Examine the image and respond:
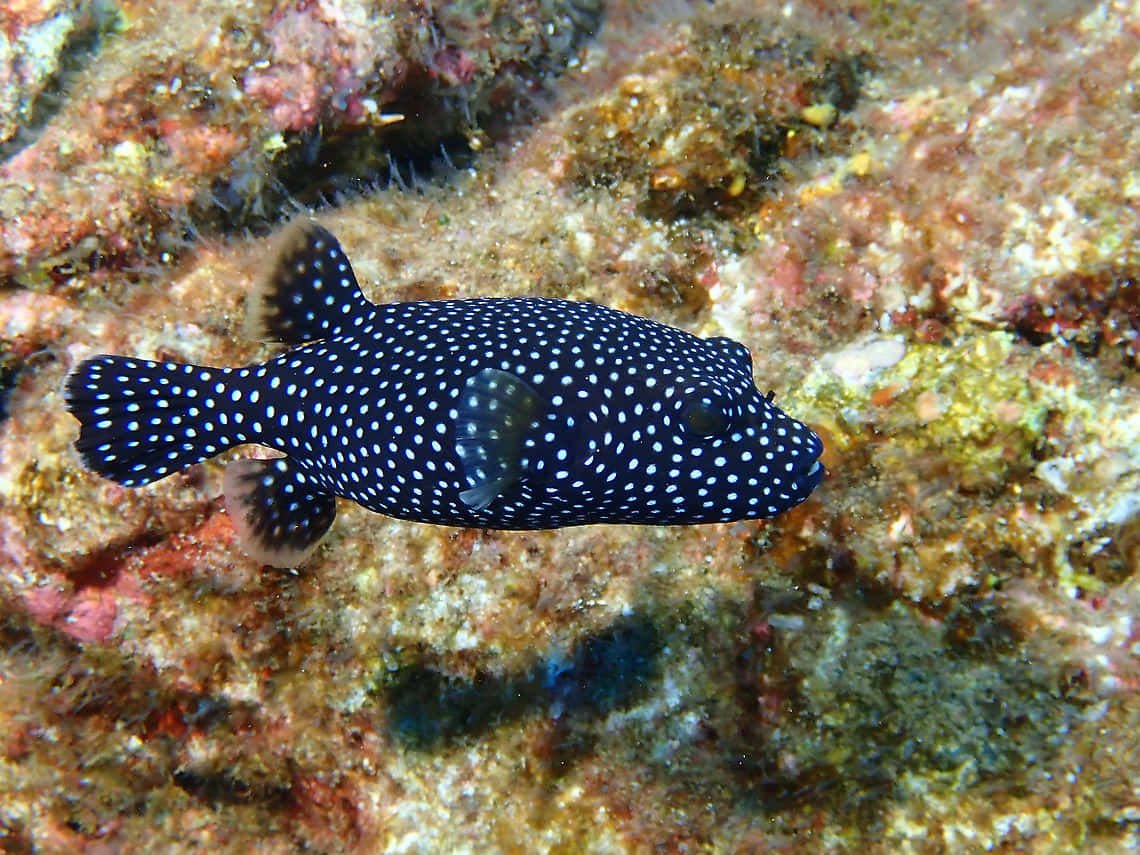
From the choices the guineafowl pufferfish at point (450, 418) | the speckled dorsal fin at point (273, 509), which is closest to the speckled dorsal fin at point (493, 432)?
the guineafowl pufferfish at point (450, 418)

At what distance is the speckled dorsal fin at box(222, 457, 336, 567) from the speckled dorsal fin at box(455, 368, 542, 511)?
1.56m

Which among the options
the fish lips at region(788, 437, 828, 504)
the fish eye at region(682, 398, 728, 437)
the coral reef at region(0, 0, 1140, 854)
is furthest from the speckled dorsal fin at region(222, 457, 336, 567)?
the fish lips at region(788, 437, 828, 504)

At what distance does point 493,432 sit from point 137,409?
2509 mm

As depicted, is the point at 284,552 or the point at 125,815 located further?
the point at 125,815

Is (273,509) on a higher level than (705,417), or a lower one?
lower

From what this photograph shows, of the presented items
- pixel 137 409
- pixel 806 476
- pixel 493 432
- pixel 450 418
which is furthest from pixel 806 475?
pixel 137 409

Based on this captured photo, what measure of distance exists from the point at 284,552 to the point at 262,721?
2.79m

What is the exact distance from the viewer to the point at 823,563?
4957 mm

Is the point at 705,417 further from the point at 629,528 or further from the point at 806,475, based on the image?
the point at 629,528

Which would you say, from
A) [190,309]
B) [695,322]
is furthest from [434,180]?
[695,322]

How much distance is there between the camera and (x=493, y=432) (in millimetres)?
3094

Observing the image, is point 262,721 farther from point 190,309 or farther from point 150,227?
point 150,227

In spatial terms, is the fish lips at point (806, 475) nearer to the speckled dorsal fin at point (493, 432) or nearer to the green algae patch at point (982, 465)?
the speckled dorsal fin at point (493, 432)

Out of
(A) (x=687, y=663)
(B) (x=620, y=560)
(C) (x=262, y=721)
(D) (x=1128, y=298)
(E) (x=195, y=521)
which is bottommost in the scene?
(C) (x=262, y=721)
